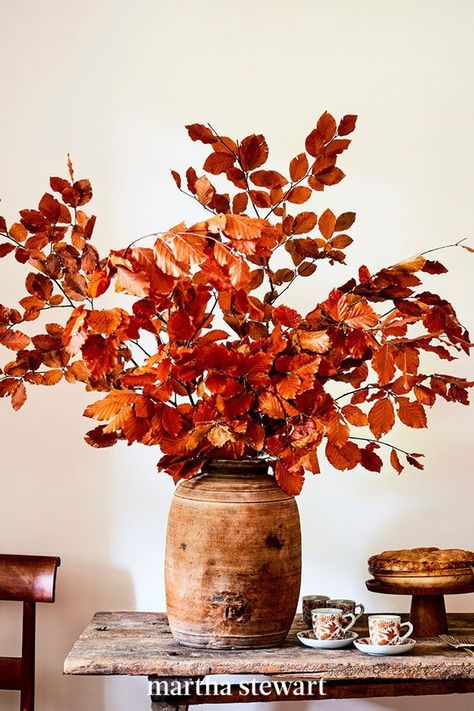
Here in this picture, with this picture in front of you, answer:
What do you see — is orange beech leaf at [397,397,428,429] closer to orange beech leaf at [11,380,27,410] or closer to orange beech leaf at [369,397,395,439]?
orange beech leaf at [369,397,395,439]

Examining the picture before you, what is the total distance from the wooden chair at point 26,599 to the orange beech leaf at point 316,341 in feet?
2.57

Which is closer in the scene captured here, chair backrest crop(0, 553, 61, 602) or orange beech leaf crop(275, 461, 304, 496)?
orange beech leaf crop(275, 461, 304, 496)

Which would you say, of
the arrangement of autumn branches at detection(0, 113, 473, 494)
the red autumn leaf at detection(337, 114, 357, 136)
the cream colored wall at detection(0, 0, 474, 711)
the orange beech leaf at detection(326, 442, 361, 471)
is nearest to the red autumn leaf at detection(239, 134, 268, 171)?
the arrangement of autumn branches at detection(0, 113, 473, 494)

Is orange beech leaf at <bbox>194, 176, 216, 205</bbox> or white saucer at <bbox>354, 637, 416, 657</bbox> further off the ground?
orange beech leaf at <bbox>194, 176, 216, 205</bbox>

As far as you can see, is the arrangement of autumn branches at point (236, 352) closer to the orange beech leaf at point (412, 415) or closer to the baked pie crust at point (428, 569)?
the orange beech leaf at point (412, 415)

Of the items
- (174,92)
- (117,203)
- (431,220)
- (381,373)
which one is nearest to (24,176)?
(117,203)

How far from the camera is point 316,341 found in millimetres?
1368

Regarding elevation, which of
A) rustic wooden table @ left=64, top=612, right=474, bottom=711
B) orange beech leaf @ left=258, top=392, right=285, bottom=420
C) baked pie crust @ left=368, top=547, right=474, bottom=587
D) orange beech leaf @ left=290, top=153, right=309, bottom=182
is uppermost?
orange beech leaf @ left=290, top=153, right=309, bottom=182

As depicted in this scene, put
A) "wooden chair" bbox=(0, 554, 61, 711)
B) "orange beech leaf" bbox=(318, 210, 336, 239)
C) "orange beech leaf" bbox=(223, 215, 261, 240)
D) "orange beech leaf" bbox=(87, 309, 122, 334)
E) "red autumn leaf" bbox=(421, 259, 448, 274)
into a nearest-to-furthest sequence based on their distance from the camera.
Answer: "orange beech leaf" bbox=(223, 215, 261, 240)
"orange beech leaf" bbox=(87, 309, 122, 334)
"red autumn leaf" bbox=(421, 259, 448, 274)
"orange beech leaf" bbox=(318, 210, 336, 239)
"wooden chair" bbox=(0, 554, 61, 711)

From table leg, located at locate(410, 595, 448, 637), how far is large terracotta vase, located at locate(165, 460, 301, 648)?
0.90 ft

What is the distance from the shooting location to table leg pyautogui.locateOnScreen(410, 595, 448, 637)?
1628mm

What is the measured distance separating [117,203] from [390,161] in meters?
0.62

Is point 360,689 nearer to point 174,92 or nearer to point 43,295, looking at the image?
point 43,295

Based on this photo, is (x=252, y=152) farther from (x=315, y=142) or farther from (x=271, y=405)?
(x=271, y=405)
